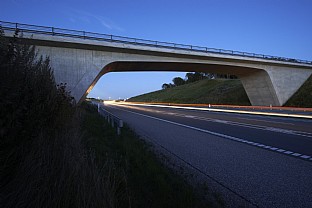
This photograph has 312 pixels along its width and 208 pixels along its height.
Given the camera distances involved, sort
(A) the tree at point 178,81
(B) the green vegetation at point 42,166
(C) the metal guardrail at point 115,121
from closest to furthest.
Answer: (B) the green vegetation at point 42,166 → (C) the metal guardrail at point 115,121 → (A) the tree at point 178,81

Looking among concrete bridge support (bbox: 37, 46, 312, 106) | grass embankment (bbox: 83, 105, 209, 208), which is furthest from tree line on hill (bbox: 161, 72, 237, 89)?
grass embankment (bbox: 83, 105, 209, 208)

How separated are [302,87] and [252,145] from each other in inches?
1300

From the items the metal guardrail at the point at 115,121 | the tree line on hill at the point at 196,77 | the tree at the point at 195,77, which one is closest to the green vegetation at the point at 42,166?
the metal guardrail at the point at 115,121

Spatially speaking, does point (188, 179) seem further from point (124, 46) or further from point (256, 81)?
point (256, 81)

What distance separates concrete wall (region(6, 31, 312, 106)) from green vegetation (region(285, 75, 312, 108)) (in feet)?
2.37

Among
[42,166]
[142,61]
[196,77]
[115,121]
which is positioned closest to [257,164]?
[42,166]

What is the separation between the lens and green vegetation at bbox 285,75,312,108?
2770 centimetres

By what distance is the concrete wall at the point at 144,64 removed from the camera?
18.4m

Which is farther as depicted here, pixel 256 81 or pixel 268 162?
pixel 256 81

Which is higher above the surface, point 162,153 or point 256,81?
point 256,81

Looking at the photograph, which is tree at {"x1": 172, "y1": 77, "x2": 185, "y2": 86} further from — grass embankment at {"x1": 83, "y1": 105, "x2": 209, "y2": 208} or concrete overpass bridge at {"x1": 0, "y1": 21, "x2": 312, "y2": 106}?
grass embankment at {"x1": 83, "y1": 105, "x2": 209, "y2": 208}

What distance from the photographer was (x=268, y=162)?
194 inches

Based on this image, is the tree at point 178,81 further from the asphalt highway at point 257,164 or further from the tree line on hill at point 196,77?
the asphalt highway at point 257,164

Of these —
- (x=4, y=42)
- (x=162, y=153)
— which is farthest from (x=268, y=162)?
(x=4, y=42)
